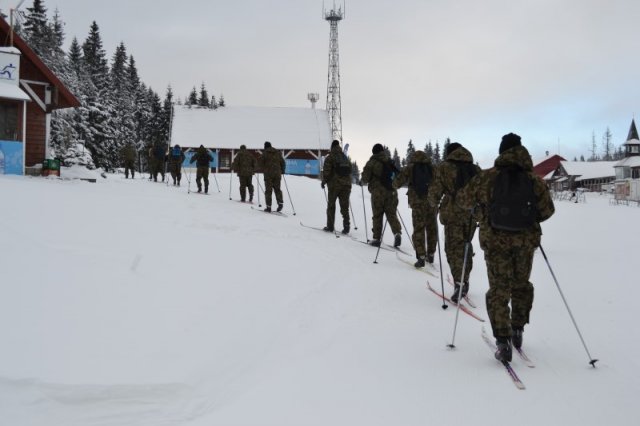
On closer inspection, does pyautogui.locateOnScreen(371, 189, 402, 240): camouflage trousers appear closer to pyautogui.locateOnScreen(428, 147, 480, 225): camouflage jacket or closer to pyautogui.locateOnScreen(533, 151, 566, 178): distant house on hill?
pyautogui.locateOnScreen(428, 147, 480, 225): camouflage jacket

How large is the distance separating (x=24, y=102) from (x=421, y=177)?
11.7 metres

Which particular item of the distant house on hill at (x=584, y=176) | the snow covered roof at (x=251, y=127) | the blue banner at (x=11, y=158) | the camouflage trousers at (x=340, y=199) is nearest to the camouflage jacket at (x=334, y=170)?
the camouflage trousers at (x=340, y=199)

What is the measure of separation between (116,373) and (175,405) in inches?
21.7

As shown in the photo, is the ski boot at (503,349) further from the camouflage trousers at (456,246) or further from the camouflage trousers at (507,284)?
the camouflage trousers at (456,246)

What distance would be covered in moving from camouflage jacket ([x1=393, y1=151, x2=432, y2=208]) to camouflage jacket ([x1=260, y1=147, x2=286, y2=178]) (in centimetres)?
548

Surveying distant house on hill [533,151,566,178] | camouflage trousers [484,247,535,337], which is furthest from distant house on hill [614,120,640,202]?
camouflage trousers [484,247,535,337]

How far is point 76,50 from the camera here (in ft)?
172

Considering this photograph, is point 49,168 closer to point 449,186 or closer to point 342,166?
point 342,166

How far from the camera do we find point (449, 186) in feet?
22.0

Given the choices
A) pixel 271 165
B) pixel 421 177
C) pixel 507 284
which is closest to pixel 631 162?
pixel 271 165

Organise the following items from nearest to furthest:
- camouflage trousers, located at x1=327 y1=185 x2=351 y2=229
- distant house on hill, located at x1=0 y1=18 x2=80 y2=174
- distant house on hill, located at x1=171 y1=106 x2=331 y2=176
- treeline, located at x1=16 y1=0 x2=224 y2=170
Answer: camouflage trousers, located at x1=327 y1=185 x2=351 y2=229 < distant house on hill, located at x1=0 y1=18 x2=80 y2=174 < treeline, located at x1=16 y1=0 x2=224 y2=170 < distant house on hill, located at x1=171 y1=106 x2=331 y2=176

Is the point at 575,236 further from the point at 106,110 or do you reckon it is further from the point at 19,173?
the point at 106,110

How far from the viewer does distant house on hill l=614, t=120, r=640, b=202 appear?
49.1m

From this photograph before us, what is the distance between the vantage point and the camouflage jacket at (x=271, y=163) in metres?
13.4
